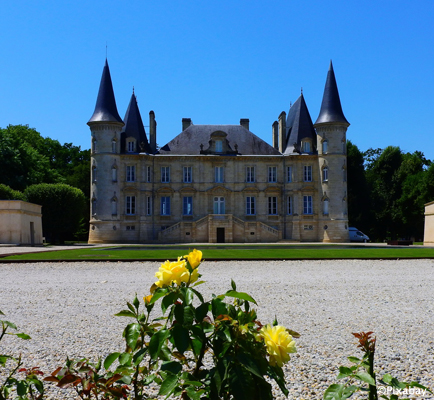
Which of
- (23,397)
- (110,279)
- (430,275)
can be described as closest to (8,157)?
(110,279)

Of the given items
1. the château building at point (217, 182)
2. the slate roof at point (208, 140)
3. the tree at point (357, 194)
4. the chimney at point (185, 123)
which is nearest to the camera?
the château building at point (217, 182)

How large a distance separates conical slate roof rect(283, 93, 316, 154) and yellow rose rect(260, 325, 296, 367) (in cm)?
4750

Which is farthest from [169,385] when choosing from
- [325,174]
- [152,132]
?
[152,132]

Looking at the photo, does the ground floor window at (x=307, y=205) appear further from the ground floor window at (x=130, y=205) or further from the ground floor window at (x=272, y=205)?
the ground floor window at (x=130, y=205)

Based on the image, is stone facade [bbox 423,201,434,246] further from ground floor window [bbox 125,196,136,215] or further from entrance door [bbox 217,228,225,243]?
ground floor window [bbox 125,196,136,215]

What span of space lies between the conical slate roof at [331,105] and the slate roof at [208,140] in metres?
5.83

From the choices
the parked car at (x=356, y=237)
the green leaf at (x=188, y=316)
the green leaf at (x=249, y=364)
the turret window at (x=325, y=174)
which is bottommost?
the green leaf at (x=249, y=364)

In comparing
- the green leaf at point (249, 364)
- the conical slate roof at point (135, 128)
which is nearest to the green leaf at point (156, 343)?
the green leaf at point (249, 364)

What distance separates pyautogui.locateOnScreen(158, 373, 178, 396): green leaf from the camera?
1.98 m

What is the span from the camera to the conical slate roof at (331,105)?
46.8 metres

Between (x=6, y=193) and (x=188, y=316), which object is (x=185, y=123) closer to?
(x=6, y=193)

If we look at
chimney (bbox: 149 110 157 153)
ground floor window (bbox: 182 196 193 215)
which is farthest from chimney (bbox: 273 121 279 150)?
chimney (bbox: 149 110 157 153)

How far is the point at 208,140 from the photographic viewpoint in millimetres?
50500

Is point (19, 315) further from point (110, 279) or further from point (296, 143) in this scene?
point (296, 143)
